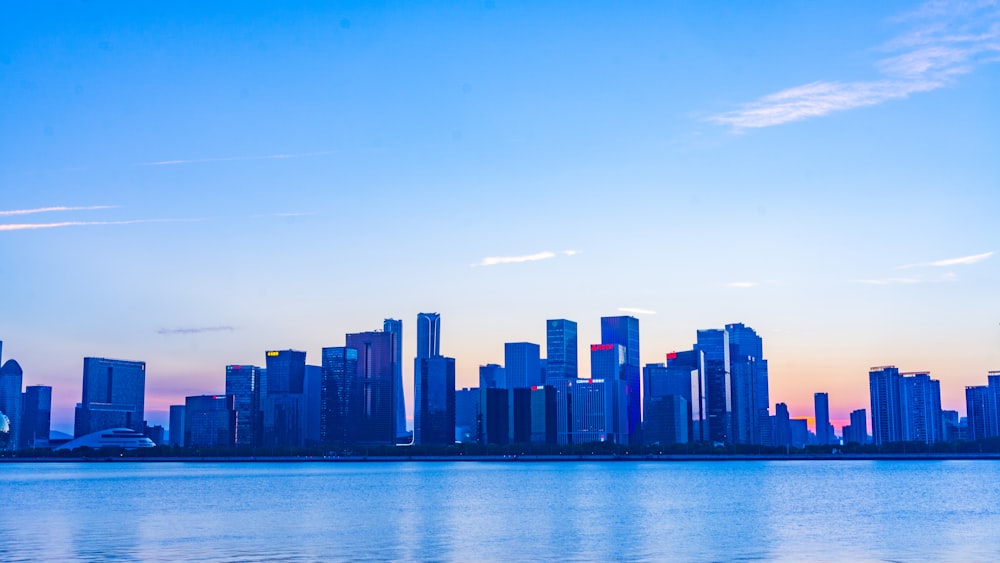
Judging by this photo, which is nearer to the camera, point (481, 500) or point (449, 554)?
point (449, 554)

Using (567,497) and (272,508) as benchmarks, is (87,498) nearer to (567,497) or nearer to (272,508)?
(272,508)

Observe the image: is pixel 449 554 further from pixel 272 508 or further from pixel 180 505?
pixel 180 505

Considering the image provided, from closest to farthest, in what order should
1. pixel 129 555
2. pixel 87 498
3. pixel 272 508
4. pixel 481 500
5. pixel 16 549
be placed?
pixel 129 555, pixel 16 549, pixel 272 508, pixel 481 500, pixel 87 498

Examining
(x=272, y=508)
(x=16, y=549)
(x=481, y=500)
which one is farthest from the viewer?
(x=481, y=500)

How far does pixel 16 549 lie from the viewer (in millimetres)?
66188

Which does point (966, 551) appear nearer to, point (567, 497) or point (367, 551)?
point (367, 551)

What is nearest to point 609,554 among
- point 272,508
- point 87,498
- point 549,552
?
point 549,552

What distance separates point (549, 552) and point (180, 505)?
2441 inches

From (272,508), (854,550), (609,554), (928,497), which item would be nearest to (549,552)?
(609,554)

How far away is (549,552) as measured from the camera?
2495 inches

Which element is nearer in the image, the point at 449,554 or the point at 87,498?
the point at 449,554

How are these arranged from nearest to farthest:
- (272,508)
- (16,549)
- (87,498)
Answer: (16,549), (272,508), (87,498)

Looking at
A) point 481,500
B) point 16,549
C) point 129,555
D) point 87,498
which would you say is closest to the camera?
point 129,555

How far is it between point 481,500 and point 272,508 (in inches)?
937
